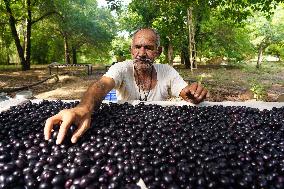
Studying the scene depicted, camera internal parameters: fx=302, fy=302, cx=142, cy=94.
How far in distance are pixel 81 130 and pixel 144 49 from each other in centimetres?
172

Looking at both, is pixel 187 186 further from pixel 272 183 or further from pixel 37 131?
pixel 37 131

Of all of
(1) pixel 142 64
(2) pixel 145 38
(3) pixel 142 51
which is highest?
(2) pixel 145 38

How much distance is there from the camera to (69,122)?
1870 mm

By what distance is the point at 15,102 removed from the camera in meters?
3.09

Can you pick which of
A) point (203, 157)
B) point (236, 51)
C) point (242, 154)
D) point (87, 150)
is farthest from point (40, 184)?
point (236, 51)

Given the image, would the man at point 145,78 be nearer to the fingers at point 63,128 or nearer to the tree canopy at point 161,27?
the fingers at point 63,128

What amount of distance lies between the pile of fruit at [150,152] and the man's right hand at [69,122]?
0.13ft

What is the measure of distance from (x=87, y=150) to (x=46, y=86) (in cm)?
1295

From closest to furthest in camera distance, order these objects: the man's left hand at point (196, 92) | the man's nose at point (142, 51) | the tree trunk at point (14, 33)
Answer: the man's left hand at point (196, 92) < the man's nose at point (142, 51) < the tree trunk at point (14, 33)

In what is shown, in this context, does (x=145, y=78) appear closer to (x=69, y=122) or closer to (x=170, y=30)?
(x=69, y=122)

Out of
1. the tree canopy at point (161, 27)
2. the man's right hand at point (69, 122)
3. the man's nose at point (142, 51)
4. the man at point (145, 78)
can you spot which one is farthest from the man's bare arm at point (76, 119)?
the tree canopy at point (161, 27)

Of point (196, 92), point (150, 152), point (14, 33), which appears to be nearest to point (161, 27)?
point (14, 33)

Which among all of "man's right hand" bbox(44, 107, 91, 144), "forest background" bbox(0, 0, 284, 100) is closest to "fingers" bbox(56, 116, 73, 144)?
"man's right hand" bbox(44, 107, 91, 144)

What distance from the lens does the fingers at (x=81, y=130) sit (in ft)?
6.00
